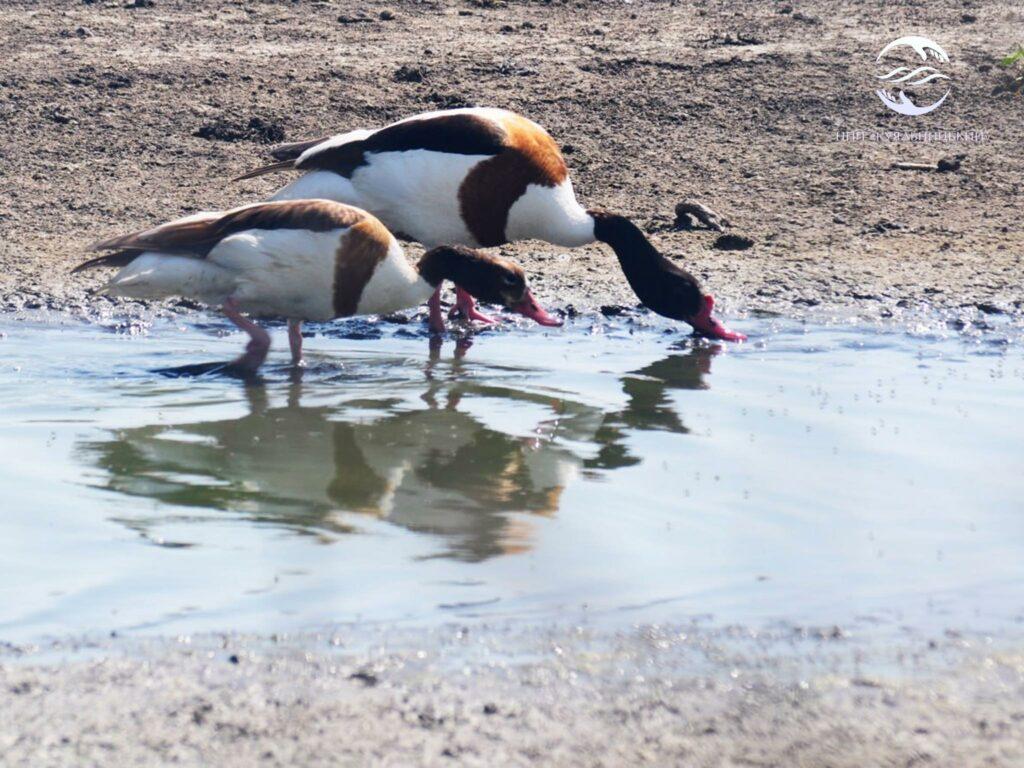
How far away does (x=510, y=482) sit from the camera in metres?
5.58

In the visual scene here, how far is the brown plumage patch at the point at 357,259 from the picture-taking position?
23.8 ft

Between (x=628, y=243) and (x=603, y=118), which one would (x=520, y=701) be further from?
(x=603, y=118)

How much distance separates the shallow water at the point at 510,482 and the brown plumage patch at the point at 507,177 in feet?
2.09

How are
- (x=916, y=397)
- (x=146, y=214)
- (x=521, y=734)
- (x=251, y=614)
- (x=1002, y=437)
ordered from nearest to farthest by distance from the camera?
1. (x=521, y=734)
2. (x=251, y=614)
3. (x=1002, y=437)
4. (x=916, y=397)
5. (x=146, y=214)

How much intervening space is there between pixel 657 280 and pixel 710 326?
1.32 ft

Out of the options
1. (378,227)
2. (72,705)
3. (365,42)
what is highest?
(365,42)

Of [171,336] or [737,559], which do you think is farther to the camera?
[171,336]

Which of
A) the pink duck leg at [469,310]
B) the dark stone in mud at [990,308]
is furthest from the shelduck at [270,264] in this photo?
the dark stone in mud at [990,308]

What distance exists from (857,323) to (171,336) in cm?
345

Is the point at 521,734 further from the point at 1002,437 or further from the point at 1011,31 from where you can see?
the point at 1011,31

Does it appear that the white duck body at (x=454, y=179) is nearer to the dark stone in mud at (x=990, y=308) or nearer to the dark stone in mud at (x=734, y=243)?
the dark stone in mud at (x=734, y=243)

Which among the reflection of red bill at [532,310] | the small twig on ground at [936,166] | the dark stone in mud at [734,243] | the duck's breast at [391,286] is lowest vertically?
the reflection of red bill at [532,310]

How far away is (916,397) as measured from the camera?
6812mm

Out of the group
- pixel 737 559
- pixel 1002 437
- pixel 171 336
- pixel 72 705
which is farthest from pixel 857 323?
pixel 72 705
